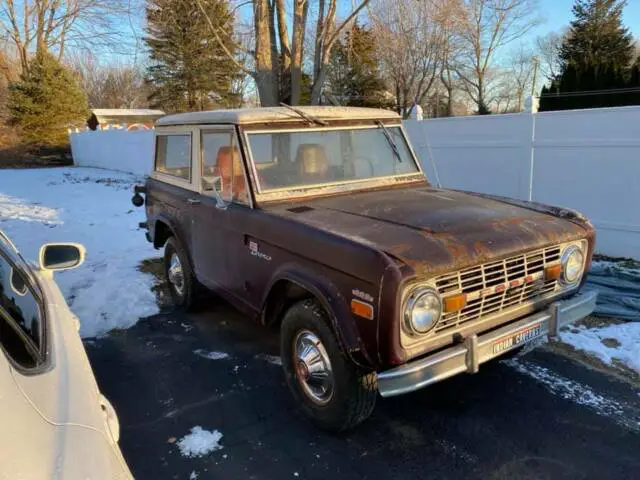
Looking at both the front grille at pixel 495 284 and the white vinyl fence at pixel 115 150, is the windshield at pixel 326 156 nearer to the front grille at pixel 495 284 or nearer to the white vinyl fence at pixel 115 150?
the front grille at pixel 495 284

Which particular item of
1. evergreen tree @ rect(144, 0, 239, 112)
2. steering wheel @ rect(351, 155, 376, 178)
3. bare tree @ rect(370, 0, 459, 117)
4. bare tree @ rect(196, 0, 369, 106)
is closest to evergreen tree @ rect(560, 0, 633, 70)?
bare tree @ rect(370, 0, 459, 117)

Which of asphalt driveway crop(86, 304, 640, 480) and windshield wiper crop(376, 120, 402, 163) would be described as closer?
asphalt driveway crop(86, 304, 640, 480)

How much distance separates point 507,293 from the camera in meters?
3.04

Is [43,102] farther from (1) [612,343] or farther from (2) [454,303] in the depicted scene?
(2) [454,303]

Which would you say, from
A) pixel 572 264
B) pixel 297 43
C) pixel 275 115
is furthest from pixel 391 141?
pixel 297 43

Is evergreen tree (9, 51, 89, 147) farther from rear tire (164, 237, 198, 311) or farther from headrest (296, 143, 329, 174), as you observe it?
headrest (296, 143, 329, 174)

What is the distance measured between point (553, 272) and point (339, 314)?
4.72 feet

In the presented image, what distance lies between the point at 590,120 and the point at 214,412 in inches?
229

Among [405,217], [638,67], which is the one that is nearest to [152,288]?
[405,217]

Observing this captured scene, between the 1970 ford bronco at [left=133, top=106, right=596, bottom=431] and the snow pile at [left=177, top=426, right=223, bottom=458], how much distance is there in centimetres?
57

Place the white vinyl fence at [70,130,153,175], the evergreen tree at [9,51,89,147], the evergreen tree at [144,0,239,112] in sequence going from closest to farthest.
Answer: the white vinyl fence at [70,130,153,175] < the evergreen tree at [9,51,89,147] < the evergreen tree at [144,0,239,112]

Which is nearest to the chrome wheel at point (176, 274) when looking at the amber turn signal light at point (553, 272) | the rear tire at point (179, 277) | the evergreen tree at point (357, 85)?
the rear tire at point (179, 277)

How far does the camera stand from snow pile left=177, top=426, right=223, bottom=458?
305 centimetres

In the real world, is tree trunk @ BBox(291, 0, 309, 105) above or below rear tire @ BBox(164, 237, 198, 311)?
above
